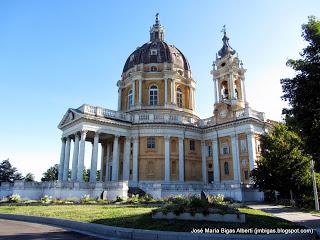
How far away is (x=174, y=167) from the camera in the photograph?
44.6 meters

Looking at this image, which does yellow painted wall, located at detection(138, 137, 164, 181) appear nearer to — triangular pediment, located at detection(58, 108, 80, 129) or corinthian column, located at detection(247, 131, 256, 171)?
triangular pediment, located at detection(58, 108, 80, 129)

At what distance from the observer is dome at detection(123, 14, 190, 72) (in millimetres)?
55312

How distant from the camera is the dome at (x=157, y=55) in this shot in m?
55.3

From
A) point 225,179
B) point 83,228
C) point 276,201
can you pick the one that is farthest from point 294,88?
point 225,179

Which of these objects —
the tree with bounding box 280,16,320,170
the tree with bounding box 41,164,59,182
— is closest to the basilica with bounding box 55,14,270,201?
the tree with bounding box 280,16,320,170

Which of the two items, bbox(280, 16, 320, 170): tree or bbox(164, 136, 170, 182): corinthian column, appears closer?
bbox(280, 16, 320, 170): tree

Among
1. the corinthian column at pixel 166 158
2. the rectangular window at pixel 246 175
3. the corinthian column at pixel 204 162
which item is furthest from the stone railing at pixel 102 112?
the rectangular window at pixel 246 175

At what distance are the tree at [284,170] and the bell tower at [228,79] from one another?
1651 cm

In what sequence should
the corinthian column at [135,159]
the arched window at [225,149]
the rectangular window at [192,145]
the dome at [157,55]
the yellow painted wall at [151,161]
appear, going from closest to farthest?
the corinthian column at [135,159] < the yellow painted wall at [151,161] < the arched window at [225,149] < the rectangular window at [192,145] < the dome at [157,55]

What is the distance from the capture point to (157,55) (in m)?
55.8

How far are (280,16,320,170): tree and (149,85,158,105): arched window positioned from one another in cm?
3503

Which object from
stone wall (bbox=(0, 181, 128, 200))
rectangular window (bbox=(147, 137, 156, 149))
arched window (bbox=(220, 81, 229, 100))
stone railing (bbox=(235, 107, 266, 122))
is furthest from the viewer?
arched window (bbox=(220, 81, 229, 100))

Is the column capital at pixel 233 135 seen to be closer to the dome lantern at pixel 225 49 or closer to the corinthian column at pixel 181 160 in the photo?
the corinthian column at pixel 181 160

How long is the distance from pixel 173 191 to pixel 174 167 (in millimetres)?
9516
